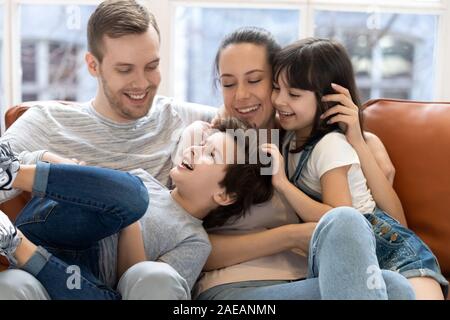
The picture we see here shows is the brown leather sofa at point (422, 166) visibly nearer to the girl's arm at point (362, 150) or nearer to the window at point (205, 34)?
the girl's arm at point (362, 150)

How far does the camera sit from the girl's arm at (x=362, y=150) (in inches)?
68.1

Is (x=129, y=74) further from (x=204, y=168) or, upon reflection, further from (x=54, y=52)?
(x=54, y=52)

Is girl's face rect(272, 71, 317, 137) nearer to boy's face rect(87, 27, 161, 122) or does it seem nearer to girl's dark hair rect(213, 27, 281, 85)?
girl's dark hair rect(213, 27, 281, 85)

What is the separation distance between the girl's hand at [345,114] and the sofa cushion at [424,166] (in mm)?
187

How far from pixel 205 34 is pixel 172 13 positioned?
0.18m

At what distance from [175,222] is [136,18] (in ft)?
2.05

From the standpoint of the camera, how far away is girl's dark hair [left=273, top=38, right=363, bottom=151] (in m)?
1.74

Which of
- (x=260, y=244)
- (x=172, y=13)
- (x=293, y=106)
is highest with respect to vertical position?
(x=172, y=13)

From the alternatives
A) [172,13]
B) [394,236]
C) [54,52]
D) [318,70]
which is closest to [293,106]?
[318,70]

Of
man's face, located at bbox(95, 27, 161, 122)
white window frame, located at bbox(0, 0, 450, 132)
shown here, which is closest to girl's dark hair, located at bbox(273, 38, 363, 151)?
man's face, located at bbox(95, 27, 161, 122)

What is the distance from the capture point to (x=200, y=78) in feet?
8.37

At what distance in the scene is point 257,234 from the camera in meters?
1.64

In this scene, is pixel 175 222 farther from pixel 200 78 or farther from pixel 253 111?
pixel 200 78
